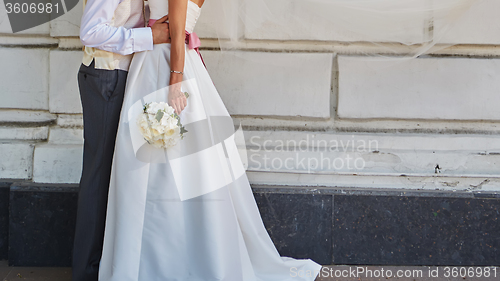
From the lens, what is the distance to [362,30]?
2791 millimetres

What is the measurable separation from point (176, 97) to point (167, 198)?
21.6 inches

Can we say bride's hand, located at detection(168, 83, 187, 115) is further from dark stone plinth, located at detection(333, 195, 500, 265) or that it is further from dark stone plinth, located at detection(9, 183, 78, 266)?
dark stone plinth, located at detection(333, 195, 500, 265)

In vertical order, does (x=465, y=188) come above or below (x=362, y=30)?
below

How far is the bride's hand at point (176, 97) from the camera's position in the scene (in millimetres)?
2260

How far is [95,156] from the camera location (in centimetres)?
238

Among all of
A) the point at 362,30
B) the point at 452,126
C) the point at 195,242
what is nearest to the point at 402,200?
the point at 452,126

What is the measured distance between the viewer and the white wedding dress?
227 cm

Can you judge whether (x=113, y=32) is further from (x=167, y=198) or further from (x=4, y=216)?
(x=4, y=216)

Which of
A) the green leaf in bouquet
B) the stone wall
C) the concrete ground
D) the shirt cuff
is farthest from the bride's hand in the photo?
the concrete ground

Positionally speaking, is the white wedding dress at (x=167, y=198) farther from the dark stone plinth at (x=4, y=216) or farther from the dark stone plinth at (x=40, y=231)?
the dark stone plinth at (x=4, y=216)

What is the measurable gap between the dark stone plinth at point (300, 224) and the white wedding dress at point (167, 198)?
579 millimetres

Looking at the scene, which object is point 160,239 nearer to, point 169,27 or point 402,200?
point 169,27

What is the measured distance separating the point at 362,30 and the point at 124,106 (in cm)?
161

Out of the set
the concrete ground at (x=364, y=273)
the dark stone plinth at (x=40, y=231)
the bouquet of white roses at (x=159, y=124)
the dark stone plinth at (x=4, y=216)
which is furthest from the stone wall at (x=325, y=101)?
the bouquet of white roses at (x=159, y=124)
